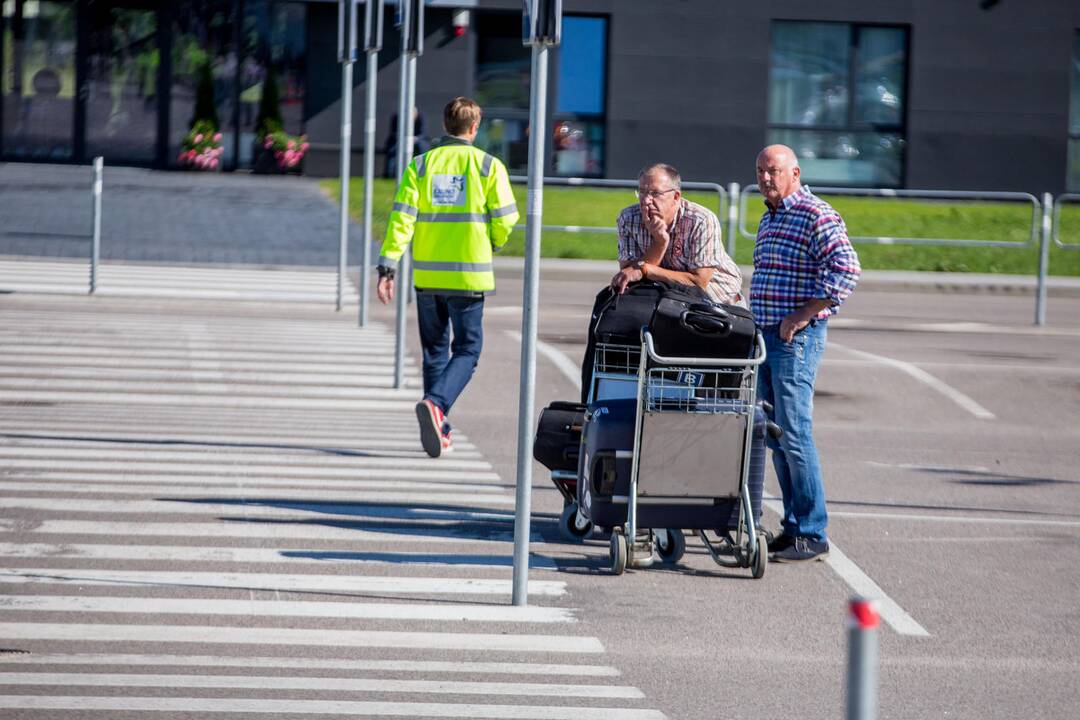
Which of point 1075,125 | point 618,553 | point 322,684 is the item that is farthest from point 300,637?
point 1075,125

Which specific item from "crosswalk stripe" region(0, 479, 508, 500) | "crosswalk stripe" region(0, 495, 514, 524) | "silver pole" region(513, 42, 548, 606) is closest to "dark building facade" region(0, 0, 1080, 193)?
"crosswalk stripe" region(0, 479, 508, 500)

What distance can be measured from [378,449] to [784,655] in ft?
14.9

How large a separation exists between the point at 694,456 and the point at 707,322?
54 centimetres

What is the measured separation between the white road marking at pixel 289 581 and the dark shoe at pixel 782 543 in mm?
1103

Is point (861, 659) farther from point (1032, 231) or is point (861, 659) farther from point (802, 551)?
point (1032, 231)

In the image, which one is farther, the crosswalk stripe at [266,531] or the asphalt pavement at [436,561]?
the crosswalk stripe at [266,531]

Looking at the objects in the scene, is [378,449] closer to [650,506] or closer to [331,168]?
[650,506]

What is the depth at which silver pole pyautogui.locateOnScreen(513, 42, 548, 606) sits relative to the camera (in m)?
6.24

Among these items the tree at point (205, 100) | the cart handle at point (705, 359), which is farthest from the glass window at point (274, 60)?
the cart handle at point (705, 359)

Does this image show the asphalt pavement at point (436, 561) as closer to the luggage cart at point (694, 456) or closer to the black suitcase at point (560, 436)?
the luggage cart at point (694, 456)

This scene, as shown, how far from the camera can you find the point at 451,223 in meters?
9.62

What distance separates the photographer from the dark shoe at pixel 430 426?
30.7 feet

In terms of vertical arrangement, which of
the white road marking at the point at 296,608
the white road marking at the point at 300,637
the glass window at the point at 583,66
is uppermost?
the glass window at the point at 583,66

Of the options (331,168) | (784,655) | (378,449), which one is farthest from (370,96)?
(331,168)
